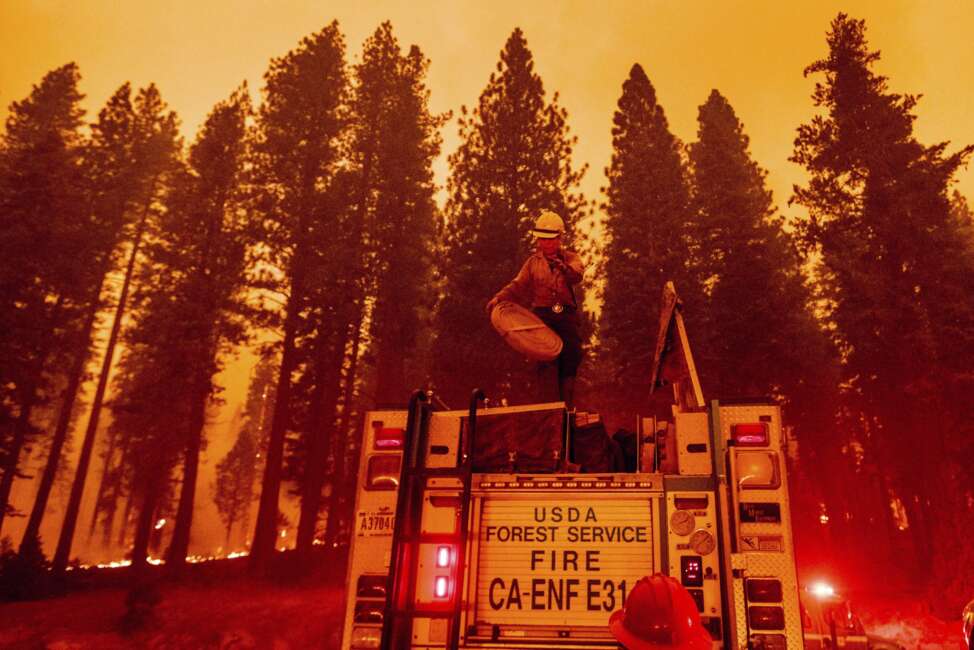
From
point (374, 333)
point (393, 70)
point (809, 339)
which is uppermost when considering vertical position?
point (393, 70)

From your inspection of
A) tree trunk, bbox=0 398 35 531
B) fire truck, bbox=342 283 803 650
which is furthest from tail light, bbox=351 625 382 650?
tree trunk, bbox=0 398 35 531

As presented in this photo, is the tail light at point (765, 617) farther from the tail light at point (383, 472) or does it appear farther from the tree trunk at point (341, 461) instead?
the tree trunk at point (341, 461)

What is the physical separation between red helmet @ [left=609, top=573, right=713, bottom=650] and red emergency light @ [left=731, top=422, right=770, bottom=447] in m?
1.32

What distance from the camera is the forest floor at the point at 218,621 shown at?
13523 millimetres

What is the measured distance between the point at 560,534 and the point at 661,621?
1.23 metres

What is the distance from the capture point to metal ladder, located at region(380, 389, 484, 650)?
3609 mm

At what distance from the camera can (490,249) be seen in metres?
24.1

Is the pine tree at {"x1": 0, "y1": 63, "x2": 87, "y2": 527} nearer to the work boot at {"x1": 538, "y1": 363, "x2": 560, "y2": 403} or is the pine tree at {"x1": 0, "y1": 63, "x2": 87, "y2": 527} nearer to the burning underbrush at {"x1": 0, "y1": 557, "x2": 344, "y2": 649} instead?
the burning underbrush at {"x1": 0, "y1": 557, "x2": 344, "y2": 649}

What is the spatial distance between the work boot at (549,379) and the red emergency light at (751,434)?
2.69 metres

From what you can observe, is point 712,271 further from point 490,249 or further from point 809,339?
point 490,249

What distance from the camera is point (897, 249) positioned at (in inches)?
779

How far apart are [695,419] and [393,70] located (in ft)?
95.2

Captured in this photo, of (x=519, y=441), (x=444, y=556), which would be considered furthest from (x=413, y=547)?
(x=519, y=441)

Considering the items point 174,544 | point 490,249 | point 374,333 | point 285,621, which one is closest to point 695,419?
point 285,621
